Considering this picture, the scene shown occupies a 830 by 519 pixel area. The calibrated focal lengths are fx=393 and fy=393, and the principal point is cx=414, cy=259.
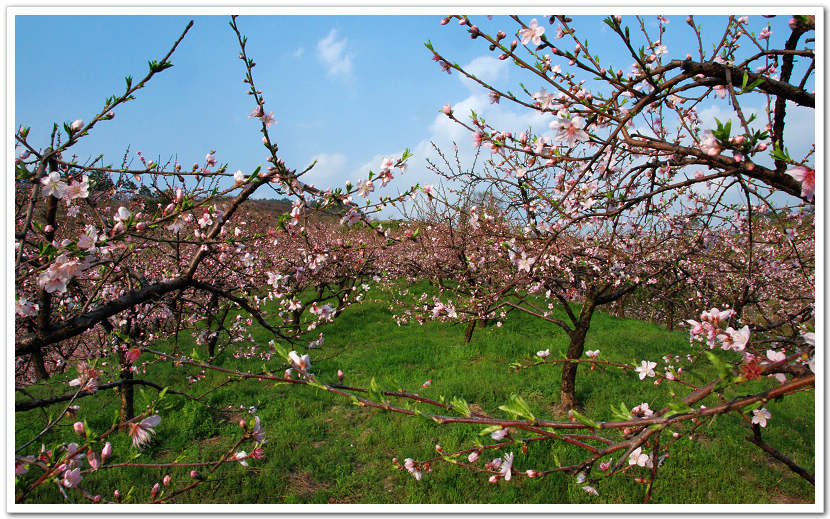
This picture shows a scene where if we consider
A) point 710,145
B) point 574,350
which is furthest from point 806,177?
point 574,350

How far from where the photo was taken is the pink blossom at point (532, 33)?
198cm

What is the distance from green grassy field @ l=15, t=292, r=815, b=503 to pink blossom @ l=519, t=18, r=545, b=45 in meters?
1.82

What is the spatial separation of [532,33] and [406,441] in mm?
4600

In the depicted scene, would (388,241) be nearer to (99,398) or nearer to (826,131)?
(826,131)

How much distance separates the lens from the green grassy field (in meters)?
Result: 3.91

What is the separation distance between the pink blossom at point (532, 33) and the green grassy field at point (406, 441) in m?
1.82

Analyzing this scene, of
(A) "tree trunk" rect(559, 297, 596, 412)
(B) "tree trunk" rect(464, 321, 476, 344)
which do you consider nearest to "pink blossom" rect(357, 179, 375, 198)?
(A) "tree trunk" rect(559, 297, 596, 412)

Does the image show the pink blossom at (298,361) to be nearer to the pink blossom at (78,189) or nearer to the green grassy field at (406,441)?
the green grassy field at (406,441)

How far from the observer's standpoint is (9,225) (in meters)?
1.71

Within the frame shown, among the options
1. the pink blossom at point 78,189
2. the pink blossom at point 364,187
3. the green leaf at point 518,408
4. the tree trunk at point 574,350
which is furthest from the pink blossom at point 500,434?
the tree trunk at point 574,350

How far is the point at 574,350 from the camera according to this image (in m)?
5.57

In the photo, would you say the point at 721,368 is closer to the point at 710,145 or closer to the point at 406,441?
the point at 710,145

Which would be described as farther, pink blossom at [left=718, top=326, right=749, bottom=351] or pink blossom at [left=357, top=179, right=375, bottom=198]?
pink blossom at [left=357, top=179, right=375, bottom=198]

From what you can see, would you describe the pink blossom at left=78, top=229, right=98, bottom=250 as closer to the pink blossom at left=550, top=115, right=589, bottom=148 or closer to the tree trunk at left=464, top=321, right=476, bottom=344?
the pink blossom at left=550, top=115, right=589, bottom=148
